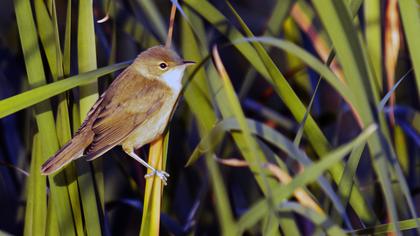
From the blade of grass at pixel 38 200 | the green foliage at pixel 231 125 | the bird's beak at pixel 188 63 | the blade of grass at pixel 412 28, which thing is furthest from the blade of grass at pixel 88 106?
the blade of grass at pixel 412 28

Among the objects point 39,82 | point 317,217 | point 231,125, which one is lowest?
point 317,217

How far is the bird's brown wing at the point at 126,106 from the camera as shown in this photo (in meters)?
2.29

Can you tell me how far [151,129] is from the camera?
224cm

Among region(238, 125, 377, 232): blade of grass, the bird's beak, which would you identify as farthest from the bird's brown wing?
region(238, 125, 377, 232): blade of grass

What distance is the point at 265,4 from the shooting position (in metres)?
4.08

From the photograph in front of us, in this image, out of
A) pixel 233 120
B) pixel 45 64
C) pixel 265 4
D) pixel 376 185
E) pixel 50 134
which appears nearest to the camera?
pixel 233 120

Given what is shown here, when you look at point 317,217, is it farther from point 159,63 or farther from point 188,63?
point 159,63

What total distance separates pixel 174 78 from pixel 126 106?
221 millimetres

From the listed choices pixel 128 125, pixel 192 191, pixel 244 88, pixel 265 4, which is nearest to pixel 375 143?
pixel 244 88

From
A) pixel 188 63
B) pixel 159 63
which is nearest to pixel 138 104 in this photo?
pixel 159 63

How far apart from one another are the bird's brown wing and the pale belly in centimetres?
3

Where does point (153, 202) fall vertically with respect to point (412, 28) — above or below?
below

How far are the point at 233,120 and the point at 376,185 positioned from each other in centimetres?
107

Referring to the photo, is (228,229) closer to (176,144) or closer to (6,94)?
(176,144)
